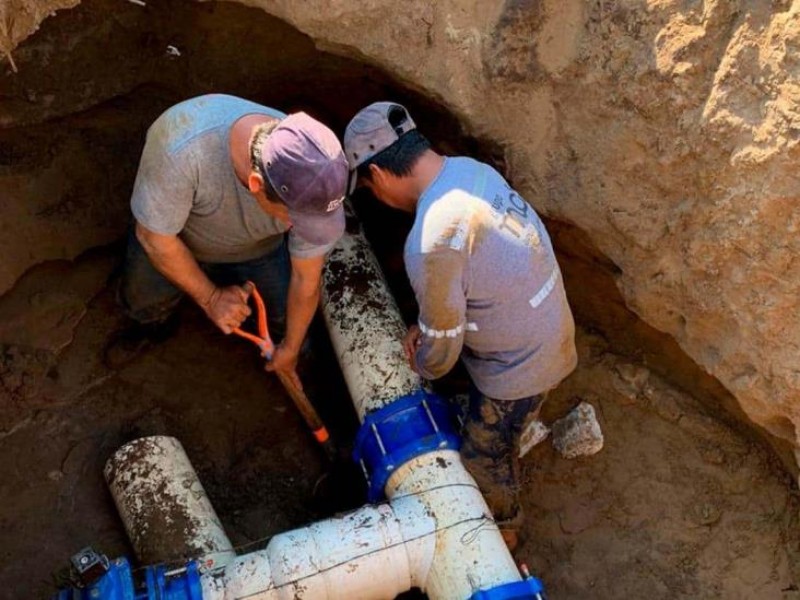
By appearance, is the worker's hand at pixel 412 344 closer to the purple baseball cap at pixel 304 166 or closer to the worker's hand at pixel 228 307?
the worker's hand at pixel 228 307

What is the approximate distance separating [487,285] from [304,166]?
0.71 meters

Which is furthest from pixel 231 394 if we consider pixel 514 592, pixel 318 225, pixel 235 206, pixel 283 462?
pixel 514 592

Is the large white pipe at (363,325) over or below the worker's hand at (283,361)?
over

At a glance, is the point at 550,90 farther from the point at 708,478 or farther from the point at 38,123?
the point at 38,123

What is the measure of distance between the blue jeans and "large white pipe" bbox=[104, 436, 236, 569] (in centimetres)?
59

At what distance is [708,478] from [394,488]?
4.39 feet

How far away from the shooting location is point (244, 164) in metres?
2.73

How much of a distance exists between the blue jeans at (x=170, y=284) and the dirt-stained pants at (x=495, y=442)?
91 cm

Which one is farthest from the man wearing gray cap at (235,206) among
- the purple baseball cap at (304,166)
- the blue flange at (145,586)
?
the blue flange at (145,586)

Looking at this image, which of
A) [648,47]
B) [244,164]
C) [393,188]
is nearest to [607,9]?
[648,47]

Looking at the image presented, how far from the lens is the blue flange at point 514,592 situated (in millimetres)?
2738

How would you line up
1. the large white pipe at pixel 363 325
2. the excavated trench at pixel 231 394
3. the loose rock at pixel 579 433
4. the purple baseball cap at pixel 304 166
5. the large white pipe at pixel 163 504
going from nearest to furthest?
the purple baseball cap at pixel 304 166 → the large white pipe at pixel 163 504 → the large white pipe at pixel 363 325 → the excavated trench at pixel 231 394 → the loose rock at pixel 579 433

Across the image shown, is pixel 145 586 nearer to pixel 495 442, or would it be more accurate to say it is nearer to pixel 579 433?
pixel 495 442

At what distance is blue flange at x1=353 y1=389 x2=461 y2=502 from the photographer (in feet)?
10.1
